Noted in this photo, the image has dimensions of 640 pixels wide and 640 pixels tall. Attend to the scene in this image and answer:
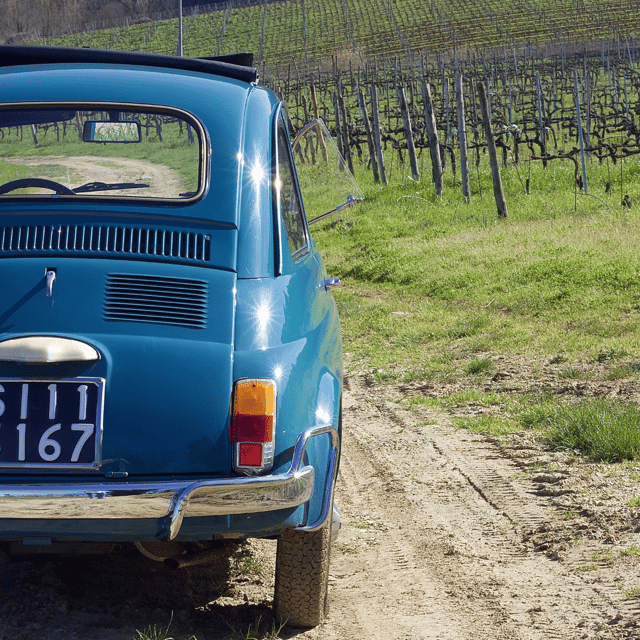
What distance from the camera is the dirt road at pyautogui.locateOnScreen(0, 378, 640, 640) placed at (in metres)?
3.16

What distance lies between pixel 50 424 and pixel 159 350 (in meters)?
0.41

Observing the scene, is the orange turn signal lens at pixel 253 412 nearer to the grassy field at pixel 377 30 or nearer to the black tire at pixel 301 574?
the black tire at pixel 301 574

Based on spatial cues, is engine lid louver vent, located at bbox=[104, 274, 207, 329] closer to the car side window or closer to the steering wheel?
the car side window

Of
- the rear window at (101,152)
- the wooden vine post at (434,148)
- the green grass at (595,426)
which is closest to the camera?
the rear window at (101,152)

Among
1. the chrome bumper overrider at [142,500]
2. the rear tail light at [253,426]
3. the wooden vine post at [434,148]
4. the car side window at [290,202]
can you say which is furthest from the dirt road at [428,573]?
the wooden vine post at [434,148]

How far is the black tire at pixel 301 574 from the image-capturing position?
3008 mm

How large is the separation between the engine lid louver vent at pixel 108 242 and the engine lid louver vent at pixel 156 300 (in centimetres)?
14

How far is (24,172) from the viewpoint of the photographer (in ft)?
11.6

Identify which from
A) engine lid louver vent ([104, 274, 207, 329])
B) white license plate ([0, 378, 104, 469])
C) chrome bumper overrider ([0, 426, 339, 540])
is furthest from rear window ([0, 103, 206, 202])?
chrome bumper overrider ([0, 426, 339, 540])

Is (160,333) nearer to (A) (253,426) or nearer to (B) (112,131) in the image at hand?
(A) (253,426)

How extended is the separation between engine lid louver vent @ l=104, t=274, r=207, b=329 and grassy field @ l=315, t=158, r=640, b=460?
3.17 m

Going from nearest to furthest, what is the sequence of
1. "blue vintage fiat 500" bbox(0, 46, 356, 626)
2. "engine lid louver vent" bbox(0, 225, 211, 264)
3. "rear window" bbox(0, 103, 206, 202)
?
1. "blue vintage fiat 500" bbox(0, 46, 356, 626)
2. "engine lid louver vent" bbox(0, 225, 211, 264)
3. "rear window" bbox(0, 103, 206, 202)

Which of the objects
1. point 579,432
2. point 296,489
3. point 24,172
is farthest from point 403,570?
point 24,172

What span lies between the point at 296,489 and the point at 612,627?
1.44m
